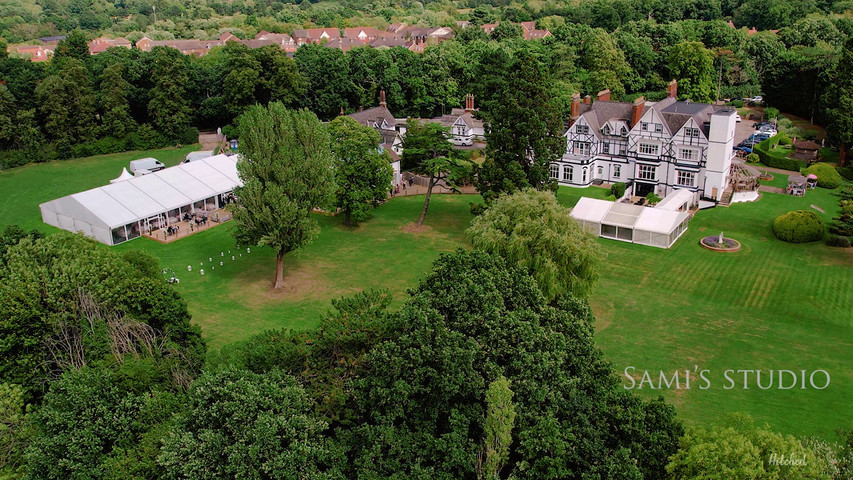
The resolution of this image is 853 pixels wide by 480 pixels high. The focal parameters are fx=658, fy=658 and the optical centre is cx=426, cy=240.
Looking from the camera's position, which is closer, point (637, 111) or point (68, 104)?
point (637, 111)

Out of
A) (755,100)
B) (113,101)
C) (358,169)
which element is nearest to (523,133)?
(358,169)

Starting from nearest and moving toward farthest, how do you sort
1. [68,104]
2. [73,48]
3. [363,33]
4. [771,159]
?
[771,159] < [68,104] < [73,48] < [363,33]

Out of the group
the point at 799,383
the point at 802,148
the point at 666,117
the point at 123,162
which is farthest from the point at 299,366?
the point at 802,148

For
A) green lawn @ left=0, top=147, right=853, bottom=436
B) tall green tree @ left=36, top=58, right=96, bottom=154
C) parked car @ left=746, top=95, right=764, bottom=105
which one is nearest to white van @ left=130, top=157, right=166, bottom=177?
green lawn @ left=0, top=147, right=853, bottom=436

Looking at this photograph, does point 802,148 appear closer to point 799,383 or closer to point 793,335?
point 793,335

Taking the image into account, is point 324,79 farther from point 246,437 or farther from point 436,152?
point 246,437

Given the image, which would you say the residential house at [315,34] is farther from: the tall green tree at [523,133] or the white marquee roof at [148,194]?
the tall green tree at [523,133]

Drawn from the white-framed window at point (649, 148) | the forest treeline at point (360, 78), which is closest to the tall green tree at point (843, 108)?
the forest treeline at point (360, 78)
